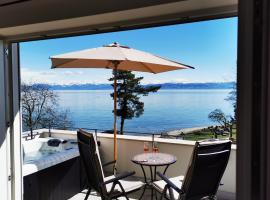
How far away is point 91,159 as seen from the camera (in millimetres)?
2857

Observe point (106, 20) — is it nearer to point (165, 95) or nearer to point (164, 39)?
point (165, 95)

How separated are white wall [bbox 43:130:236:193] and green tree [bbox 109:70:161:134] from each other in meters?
4.63

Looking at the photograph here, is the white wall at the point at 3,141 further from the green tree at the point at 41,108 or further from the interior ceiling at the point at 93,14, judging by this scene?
the green tree at the point at 41,108

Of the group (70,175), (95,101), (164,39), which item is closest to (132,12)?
(70,175)

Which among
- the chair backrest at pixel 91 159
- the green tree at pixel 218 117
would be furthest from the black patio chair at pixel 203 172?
the green tree at pixel 218 117

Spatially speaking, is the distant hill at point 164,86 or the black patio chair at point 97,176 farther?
the distant hill at point 164,86

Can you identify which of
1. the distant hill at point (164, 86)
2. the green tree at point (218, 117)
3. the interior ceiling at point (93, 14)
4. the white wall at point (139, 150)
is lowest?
the white wall at point (139, 150)

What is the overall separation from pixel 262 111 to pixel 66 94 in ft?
27.9

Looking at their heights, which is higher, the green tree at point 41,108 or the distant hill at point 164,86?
the distant hill at point 164,86

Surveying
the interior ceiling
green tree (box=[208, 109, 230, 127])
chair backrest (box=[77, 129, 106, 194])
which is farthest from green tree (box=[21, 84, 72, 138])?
the interior ceiling

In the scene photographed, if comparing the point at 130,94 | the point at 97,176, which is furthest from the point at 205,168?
the point at 130,94

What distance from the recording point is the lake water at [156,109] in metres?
8.25

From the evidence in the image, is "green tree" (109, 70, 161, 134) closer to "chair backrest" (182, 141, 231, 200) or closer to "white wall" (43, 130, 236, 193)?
"white wall" (43, 130, 236, 193)

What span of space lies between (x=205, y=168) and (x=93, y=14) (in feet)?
6.04
